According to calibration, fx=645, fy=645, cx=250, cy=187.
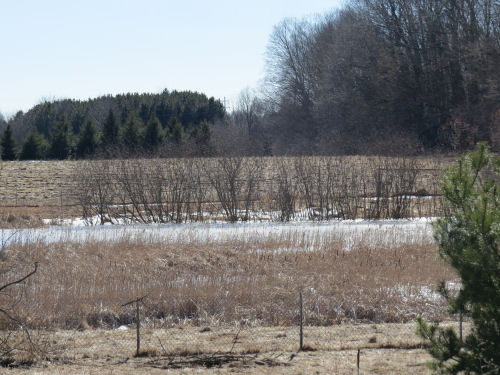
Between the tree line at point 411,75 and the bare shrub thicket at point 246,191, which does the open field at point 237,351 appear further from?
the tree line at point 411,75

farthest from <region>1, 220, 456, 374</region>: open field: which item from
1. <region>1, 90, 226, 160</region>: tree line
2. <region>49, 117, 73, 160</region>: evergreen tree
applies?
<region>49, 117, 73, 160</region>: evergreen tree

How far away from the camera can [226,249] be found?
66.3ft

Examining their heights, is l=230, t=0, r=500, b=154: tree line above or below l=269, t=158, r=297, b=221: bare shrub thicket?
above

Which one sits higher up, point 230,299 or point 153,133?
point 153,133

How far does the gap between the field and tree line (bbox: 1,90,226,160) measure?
502 inches

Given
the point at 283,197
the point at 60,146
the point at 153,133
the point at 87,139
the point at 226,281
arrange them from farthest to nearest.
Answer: the point at 153,133 → the point at 87,139 → the point at 60,146 → the point at 283,197 → the point at 226,281

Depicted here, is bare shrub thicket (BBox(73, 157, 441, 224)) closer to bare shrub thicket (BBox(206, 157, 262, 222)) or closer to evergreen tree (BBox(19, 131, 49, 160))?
bare shrub thicket (BBox(206, 157, 262, 222))

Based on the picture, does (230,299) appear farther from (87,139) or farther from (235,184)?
(87,139)

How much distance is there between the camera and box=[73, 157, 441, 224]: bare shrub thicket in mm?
30141

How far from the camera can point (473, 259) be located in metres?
6.08

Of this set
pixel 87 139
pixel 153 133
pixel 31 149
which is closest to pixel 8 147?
pixel 31 149

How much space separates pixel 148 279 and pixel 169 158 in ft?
51.5

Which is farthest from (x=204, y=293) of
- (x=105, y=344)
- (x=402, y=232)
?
(x=402, y=232)

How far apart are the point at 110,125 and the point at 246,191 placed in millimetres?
42818
